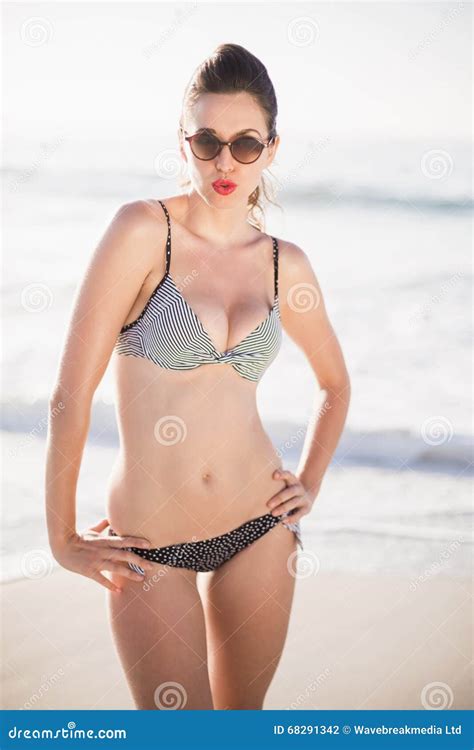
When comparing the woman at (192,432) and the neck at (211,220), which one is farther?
the neck at (211,220)

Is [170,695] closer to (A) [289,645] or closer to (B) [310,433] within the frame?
(B) [310,433]

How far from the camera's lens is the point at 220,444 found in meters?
2.54

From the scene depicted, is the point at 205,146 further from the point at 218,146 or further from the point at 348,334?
the point at 348,334

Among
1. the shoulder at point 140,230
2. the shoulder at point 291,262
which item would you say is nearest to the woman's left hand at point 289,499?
the shoulder at point 291,262

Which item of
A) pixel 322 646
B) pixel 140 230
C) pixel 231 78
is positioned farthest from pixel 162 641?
pixel 322 646

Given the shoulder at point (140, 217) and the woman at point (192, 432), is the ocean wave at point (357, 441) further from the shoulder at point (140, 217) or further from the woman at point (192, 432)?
the shoulder at point (140, 217)

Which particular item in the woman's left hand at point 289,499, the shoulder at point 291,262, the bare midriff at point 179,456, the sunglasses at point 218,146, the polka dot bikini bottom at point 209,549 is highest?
the sunglasses at point 218,146

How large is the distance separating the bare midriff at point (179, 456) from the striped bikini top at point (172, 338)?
0.03m

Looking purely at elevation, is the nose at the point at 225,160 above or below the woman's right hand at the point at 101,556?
above

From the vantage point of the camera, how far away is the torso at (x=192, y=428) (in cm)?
243

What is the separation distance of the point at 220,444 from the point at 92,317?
21.6 inches

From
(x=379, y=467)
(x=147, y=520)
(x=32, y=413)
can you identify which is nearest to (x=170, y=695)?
(x=147, y=520)

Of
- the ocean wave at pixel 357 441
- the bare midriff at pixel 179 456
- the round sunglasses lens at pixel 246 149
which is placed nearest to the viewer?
the bare midriff at pixel 179 456

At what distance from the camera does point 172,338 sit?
7.84ft
